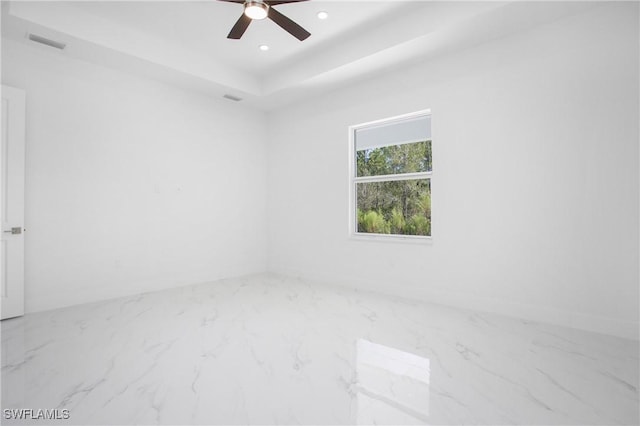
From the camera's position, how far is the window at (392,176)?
12.9 ft

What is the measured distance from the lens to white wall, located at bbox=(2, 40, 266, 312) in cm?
341

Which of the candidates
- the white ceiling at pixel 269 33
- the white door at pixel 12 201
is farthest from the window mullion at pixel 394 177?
the white door at pixel 12 201

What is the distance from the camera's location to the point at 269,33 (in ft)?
11.7

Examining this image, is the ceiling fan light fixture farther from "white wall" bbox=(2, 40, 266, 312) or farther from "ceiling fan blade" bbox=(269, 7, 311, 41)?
"white wall" bbox=(2, 40, 266, 312)

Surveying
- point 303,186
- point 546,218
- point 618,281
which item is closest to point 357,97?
point 303,186

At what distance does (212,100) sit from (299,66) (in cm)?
145

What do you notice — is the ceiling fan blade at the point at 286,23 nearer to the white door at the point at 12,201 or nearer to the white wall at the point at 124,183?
the white wall at the point at 124,183

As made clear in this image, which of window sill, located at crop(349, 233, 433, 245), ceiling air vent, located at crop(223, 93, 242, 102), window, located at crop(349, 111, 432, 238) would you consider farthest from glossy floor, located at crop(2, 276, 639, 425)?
ceiling air vent, located at crop(223, 93, 242, 102)

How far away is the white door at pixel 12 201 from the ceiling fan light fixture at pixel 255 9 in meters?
2.40

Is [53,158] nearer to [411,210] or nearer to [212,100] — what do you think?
[212,100]

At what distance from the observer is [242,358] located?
229cm

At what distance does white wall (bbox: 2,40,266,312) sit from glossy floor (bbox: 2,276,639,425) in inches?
25.4

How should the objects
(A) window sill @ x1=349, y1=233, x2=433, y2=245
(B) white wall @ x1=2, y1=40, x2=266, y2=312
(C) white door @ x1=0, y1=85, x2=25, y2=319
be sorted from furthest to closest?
(A) window sill @ x1=349, y1=233, x2=433, y2=245
(B) white wall @ x1=2, y1=40, x2=266, y2=312
(C) white door @ x1=0, y1=85, x2=25, y2=319

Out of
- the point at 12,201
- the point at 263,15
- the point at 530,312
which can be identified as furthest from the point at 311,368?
the point at 12,201
